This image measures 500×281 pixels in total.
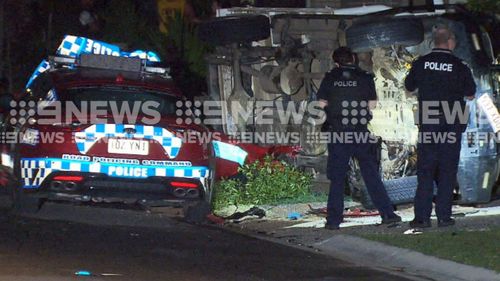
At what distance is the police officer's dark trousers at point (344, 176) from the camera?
38.0ft

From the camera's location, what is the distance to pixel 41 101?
1193 cm

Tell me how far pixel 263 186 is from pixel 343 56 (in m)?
2.41

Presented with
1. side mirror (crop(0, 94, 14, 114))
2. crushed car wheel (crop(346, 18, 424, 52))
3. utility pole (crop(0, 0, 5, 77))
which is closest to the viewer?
crushed car wheel (crop(346, 18, 424, 52))

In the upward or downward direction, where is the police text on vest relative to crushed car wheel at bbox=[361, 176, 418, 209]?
upward

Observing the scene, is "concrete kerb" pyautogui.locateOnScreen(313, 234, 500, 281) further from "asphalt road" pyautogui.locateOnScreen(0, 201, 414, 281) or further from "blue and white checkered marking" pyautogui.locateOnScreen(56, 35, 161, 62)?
"blue and white checkered marking" pyautogui.locateOnScreen(56, 35, 161, 62)

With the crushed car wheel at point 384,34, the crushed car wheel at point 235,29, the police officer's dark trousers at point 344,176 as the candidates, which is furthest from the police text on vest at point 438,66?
the crushed car wheel at point 235,29

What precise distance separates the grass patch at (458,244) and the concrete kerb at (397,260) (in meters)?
0.09

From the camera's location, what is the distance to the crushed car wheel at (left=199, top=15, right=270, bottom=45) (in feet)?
45.0

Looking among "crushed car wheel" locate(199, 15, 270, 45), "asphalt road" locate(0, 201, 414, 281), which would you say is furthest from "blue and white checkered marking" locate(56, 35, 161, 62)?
"asphalt road" locate(0, 201, 414, 281)

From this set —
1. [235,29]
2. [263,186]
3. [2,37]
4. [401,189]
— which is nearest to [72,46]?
[235,29]

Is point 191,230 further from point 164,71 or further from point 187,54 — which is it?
point 187,54

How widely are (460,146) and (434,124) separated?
37 centimetres

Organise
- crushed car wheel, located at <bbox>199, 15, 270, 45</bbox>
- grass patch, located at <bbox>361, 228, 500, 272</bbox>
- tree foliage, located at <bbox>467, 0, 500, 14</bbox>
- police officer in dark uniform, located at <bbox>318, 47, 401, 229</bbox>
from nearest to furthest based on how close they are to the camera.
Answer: grass patch, located at <bbox>361, 228, 500, 272</bbox> < tree foliage, located at <bbox>467, 0, 500, 14</bbox> < police officer in dark uniform, located at <bbox>318, 47, 401, 229</bbox> < crushed car wheel, located at <bbox>199, 15, 270, 45</bbox>

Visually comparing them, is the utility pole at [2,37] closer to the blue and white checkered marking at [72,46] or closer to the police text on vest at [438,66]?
the blue and white checkered marking at [72,46]
